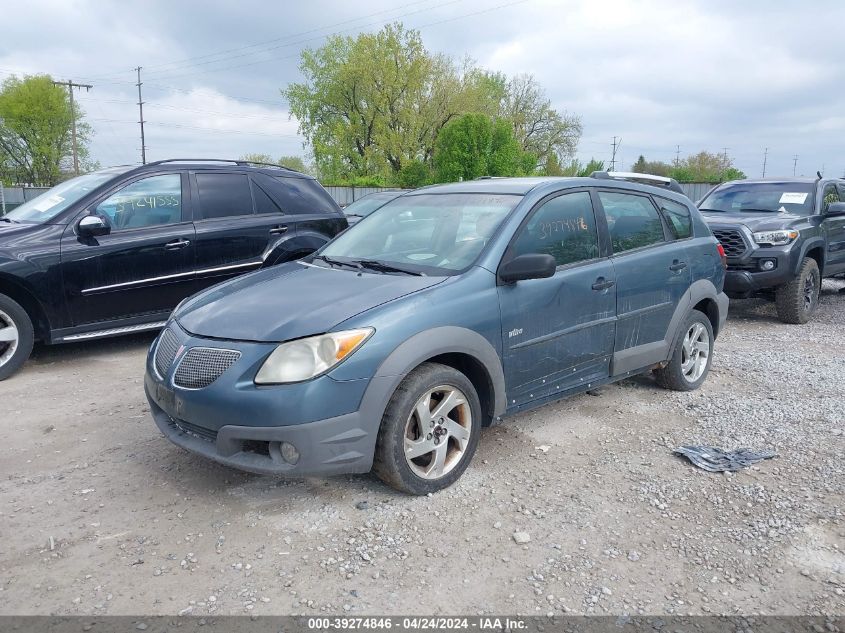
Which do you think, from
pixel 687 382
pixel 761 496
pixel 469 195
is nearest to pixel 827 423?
pixel 687 382

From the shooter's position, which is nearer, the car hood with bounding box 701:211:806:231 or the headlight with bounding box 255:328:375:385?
the headlight with bounding box 255:328:375:385

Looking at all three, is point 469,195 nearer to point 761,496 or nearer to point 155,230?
point 761,496

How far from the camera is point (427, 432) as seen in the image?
3346 mm

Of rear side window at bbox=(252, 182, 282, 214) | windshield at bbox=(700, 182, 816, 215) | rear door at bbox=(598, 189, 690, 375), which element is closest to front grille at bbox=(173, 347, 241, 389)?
rear door at bbox=(598, 189, 690, 375)

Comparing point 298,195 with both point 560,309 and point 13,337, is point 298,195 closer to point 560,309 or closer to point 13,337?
point 13,337

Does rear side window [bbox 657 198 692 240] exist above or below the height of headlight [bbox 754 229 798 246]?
above

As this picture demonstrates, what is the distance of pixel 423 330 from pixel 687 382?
2.87 m

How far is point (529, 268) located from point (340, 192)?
33.1m

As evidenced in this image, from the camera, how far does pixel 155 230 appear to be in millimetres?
6113

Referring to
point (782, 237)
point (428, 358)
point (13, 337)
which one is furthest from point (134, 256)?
point (782, 237)

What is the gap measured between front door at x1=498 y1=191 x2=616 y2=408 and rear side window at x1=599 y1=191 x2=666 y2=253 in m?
0.19

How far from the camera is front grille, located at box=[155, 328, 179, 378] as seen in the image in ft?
11.3

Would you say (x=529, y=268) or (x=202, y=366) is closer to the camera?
(x=202, y=366)

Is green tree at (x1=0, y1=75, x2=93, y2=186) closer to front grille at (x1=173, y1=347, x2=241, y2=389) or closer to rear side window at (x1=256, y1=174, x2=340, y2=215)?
rear side window at (x1=256, y1=174, x2=340, y2=215)
